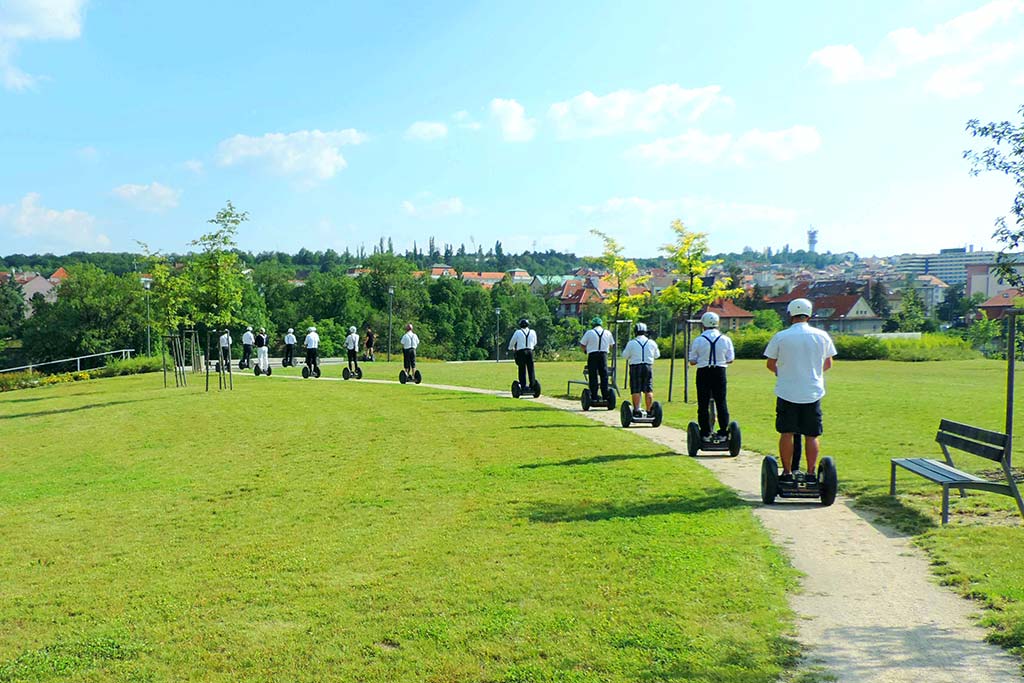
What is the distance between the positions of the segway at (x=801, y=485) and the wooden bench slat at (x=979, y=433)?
145 centimetres

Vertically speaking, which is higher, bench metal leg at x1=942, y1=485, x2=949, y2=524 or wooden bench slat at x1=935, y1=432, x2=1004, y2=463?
wooden bench slat at x1=935, y1=432, x2=1004, y2=463

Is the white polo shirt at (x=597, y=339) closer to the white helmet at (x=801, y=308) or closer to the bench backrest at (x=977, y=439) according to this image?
the bench backrest at (x=977, y=439)

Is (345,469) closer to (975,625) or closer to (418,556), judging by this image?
(418,556)

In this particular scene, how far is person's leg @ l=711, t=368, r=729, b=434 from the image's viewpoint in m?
11.7

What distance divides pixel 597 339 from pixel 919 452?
6507 millimetres

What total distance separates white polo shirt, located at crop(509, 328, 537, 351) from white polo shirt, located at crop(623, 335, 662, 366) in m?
4.61

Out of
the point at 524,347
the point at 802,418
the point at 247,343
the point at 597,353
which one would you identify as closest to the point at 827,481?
the point at 802,418

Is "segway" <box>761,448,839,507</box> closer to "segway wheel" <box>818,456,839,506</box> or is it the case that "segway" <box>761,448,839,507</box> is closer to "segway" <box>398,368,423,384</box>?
"segway wheel" <box>818,456,839,506</box>

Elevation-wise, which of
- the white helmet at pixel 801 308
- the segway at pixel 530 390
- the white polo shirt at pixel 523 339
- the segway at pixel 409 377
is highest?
the white helmet at pixel 801 308

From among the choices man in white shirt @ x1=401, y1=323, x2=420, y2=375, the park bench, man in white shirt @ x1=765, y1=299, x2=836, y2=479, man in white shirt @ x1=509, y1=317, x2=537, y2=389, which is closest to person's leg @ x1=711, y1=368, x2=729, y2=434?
the park bench

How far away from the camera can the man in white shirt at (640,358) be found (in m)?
14.5

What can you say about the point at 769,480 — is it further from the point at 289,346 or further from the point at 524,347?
the point at 289,346

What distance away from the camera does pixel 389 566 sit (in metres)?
6.86

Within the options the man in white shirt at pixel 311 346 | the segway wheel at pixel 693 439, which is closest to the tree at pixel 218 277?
the man in white shirt at pixel 311 346
